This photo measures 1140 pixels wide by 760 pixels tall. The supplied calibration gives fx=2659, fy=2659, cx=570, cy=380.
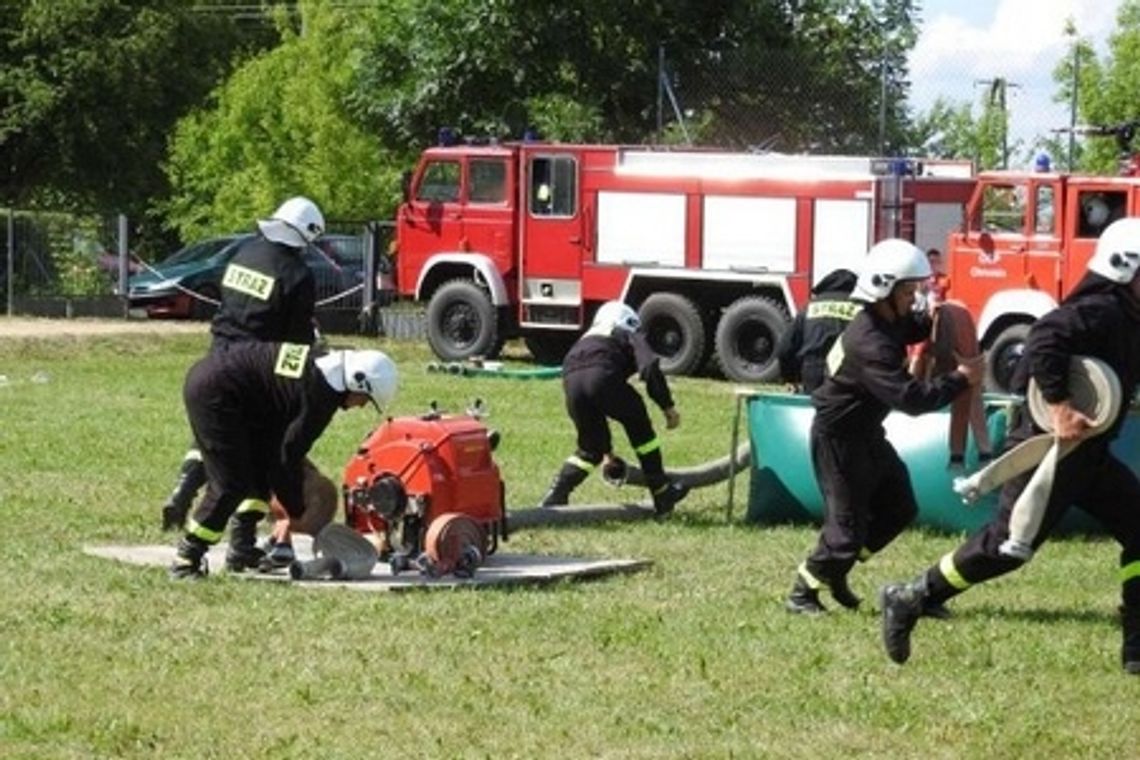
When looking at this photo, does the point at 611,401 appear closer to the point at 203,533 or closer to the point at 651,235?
the point at 203,533

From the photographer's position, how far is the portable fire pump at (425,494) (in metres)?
13.1

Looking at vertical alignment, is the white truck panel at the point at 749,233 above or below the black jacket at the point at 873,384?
above

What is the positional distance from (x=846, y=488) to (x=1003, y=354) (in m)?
14.9

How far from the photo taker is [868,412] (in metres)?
12.1

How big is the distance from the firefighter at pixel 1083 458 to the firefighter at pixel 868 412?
72 centimetres

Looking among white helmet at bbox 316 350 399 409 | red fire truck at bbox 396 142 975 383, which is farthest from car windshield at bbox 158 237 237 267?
white helmet at bbox 316 350 399 409

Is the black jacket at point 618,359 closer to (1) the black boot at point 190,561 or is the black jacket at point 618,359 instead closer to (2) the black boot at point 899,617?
(1) the black boot at point 190,561

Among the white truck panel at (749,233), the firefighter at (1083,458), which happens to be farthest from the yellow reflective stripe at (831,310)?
the white truck panel at (749,233)

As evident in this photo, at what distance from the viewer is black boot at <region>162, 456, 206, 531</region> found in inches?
592

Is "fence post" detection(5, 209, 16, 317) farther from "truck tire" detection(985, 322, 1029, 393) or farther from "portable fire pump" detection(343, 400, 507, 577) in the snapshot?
"portable fire pump" detection(343, 400, 507, 577)

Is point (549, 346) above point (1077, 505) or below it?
below

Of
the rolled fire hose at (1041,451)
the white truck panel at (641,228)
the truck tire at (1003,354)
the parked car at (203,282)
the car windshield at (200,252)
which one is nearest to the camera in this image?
the rolled fire hose at (1041,451)

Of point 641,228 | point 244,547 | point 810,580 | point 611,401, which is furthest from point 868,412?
point 641,228

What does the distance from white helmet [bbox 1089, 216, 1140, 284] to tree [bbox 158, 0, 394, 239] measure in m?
28.8
